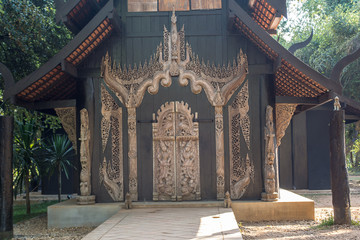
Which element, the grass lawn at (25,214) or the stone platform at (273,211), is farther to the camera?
the grass lawn at (25,214)

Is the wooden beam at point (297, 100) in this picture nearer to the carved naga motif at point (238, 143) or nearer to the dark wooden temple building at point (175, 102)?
the dark wooden temple building at point (175, 102)

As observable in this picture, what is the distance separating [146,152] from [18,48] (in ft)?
18.6

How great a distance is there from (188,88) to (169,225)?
3312 millimetres

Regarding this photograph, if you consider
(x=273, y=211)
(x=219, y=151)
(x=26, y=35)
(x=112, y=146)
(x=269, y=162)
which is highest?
(x=26, y=35)

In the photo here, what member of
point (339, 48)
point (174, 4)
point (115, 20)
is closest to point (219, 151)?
point (174, 4)

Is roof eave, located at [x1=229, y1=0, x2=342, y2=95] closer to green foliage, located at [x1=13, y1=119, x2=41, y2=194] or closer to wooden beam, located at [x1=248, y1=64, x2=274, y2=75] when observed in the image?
wooden beam, located at [x1=248, y1=64, x2=274, y2=75]

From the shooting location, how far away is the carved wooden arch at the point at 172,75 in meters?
8.71

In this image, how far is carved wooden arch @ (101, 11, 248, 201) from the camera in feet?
28.6

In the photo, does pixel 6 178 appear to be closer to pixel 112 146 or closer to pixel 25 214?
pixel 112 146

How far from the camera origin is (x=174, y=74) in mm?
8781

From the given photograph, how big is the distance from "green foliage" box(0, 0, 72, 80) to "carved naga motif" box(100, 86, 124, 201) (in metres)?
3.42

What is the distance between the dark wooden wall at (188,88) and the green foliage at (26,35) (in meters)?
2.87

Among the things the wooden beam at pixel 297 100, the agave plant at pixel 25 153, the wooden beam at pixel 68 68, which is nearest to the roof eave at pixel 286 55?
the wooden beam at pixel 297 100

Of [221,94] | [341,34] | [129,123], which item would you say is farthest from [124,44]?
[341,34]
